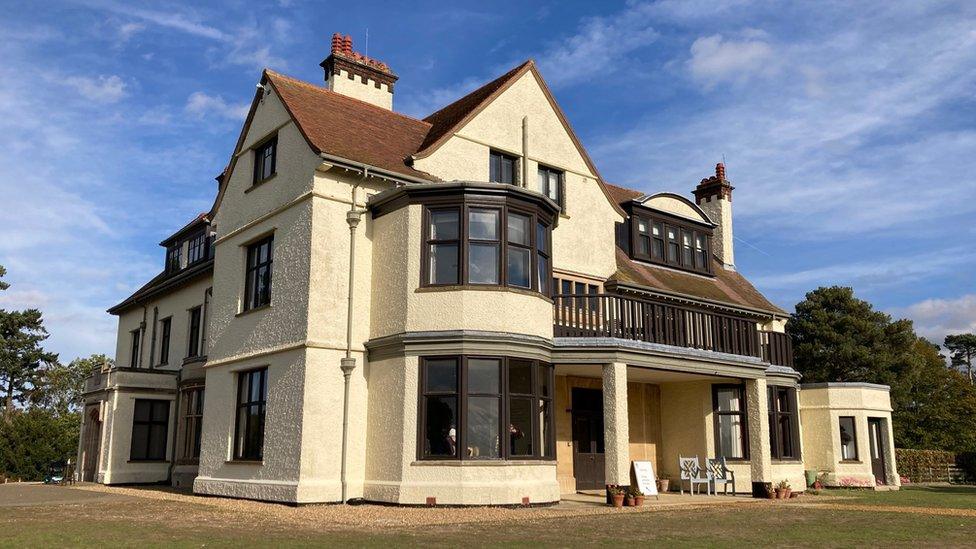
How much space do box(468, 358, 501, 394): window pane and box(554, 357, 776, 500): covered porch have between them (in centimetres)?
225

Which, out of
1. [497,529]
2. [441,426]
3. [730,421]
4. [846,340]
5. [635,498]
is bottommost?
[497,529]

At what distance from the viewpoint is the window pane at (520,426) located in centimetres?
1617

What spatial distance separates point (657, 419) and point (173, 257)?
1943cm

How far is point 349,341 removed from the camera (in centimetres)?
1691

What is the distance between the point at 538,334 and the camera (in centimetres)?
1705

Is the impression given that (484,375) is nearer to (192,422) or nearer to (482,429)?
(482,429)

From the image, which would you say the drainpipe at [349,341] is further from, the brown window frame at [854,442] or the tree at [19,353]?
the tree at [19,353]

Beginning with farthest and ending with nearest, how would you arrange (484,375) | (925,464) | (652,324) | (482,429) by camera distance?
(925,464) → (652,324) → (484,375) → (482,429)

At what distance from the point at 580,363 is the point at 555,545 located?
25.3ft

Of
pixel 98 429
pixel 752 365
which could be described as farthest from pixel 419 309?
pixel 98 429

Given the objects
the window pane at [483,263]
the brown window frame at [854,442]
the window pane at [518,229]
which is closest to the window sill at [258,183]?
the window pane at [483,263]

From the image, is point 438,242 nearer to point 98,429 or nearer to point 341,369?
point 341,369

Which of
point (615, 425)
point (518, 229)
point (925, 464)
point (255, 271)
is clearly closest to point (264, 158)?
point (255, 271)

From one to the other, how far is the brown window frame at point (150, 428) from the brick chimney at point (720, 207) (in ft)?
66.8
